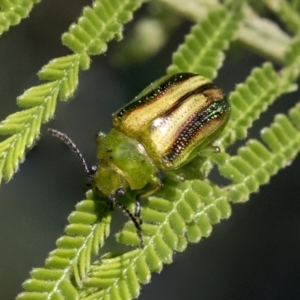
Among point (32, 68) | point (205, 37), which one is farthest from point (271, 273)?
point (32, 68)

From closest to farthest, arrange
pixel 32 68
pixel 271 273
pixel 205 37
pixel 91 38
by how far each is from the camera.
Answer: pixel 91 38, pixel 205 37, pixel 32 68, pixel 271 273

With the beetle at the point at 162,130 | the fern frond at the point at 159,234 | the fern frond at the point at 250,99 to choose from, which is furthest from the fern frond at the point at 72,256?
the fern frond at the point at 250,99

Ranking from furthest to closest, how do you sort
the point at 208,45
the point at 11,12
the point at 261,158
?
the point at 208,45 < the point at 261,158 < the point at 11,12

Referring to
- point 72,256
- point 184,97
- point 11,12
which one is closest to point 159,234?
point 72,256

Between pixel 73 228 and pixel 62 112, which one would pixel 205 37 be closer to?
pixel 73 228

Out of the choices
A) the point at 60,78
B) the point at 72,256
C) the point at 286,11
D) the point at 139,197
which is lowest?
the point at 72,256

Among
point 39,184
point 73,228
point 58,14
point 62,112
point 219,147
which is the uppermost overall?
point 58,14

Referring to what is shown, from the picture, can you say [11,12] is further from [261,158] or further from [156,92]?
[261,158]

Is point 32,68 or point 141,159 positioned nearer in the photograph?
point 141,159
